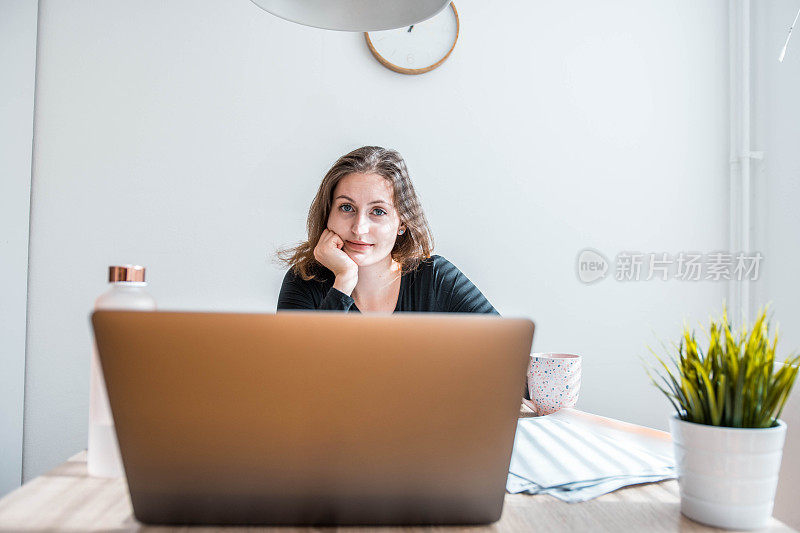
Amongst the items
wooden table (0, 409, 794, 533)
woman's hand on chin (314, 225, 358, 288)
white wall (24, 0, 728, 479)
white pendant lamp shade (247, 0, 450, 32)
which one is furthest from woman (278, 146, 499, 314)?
wooden table (0, 409, 794, 533)

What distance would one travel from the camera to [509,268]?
6.44 ft


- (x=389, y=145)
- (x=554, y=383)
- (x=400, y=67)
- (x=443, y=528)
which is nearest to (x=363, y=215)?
(x=389, y=145)

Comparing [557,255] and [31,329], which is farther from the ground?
[557,255]

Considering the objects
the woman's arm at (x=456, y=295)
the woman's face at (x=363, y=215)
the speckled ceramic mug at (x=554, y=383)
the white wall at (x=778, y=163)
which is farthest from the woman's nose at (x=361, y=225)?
the white wall at (x=778, y=163)

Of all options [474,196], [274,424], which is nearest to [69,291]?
[474,196]

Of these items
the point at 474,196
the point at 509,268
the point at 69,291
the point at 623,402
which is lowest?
the point at 623,402

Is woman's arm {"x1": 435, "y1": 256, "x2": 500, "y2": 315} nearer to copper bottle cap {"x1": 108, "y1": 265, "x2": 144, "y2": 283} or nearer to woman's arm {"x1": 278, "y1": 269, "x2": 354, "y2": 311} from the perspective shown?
woman's arm {"x1": 278, "y1": 269, "x2": 354, "y2": 311}

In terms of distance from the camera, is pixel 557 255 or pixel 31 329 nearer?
pixel 31 329

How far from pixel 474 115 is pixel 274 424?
168 cm

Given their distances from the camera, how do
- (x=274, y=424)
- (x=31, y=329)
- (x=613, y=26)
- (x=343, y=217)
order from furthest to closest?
(x=613, y=26), (x=31, y=329), (x=343, y=217), (x=274, y=424)

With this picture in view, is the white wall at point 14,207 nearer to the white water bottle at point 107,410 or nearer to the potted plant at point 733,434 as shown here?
the white water bottle at point 107,410

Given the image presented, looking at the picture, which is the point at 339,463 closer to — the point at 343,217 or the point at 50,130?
the point at 343,217

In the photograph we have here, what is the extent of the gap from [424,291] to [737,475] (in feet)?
3.90

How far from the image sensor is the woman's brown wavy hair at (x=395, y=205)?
1.63 meters
